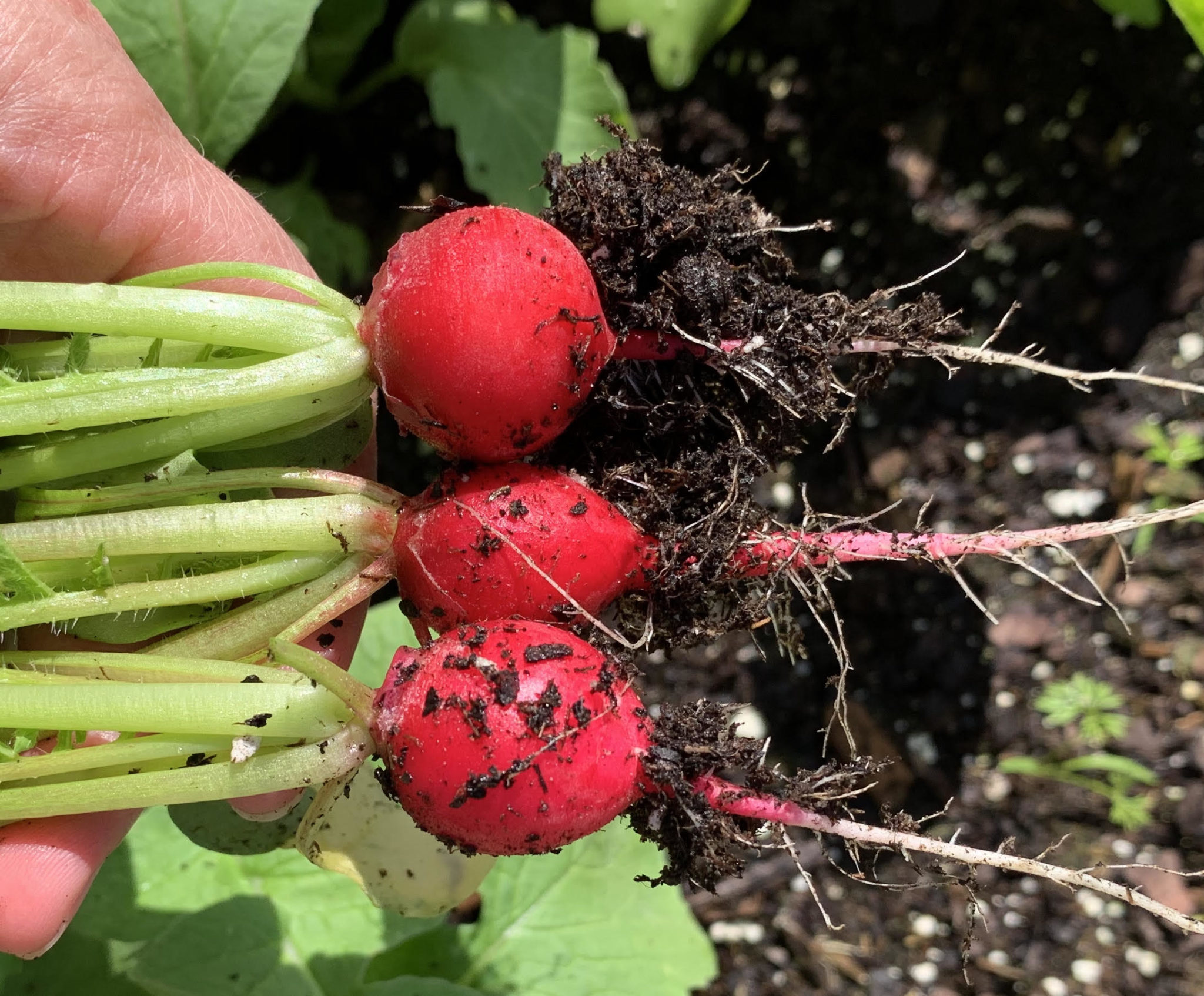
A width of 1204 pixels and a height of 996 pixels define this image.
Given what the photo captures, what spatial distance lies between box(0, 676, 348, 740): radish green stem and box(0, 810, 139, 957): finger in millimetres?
281

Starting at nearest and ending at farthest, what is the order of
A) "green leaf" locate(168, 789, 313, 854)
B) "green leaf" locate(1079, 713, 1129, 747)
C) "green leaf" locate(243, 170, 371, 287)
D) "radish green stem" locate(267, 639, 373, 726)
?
1. "radish green stem" locate(267, 639, 373, 726)
2. "green leaf" locate(168, 789, 313, 854)
3. "green leaf" locate(1079, 713, 1129, 747)
4. "green leaf" locate(243, 170, 371, 287)

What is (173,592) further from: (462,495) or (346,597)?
(462,495)

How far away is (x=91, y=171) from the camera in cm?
199

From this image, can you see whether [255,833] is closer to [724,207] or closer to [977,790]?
[724,207]

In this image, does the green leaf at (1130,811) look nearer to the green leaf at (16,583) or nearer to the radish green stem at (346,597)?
the radish green stem at (346,597)

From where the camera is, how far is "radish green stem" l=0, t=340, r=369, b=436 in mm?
1736

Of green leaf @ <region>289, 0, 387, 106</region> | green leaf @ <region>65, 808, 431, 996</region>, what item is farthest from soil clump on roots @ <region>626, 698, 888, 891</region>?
green leaf @ <region>289, 0, 387, 106</region>

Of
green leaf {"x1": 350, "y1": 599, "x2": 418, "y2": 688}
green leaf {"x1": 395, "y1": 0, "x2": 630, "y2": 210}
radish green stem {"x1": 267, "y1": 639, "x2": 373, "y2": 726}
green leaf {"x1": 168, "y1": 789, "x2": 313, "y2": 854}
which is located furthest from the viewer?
green leaf {"x1": 395, "y1": 0, "x2": 630, "y2": 210}

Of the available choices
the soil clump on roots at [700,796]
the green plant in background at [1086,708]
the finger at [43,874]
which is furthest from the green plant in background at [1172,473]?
the finger at [43,874]

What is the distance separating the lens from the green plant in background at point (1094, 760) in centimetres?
312

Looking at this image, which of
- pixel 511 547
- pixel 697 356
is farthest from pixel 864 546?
pixel 511 547

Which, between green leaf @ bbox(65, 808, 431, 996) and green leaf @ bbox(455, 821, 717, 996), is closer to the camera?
green leaf @ bbox(65, 808, 431, 996)

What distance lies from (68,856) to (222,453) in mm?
825

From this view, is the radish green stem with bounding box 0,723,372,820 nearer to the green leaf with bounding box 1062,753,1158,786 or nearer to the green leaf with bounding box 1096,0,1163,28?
the green leaf with bounding box 1062,753,1158,786
